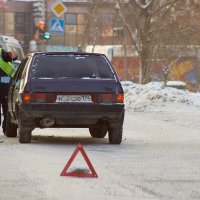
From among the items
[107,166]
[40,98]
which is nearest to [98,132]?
[40,98]

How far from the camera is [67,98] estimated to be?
40.5ft

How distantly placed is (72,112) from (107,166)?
2722 millimetres

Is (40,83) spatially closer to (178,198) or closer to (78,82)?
(78,82)

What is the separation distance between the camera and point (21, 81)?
12969mm

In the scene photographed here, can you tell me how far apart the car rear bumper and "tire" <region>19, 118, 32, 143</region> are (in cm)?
19

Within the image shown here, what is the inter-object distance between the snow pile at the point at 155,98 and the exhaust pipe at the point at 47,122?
11816 millimetres

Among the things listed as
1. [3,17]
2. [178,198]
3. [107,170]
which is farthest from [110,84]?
[3,17]

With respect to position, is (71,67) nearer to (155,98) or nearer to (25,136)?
(25,136)

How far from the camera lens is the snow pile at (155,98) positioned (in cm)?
2502

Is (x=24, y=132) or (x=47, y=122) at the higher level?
(x=47, y=122)

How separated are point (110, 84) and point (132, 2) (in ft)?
79.5

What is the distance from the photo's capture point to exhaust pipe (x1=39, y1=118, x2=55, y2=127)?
12.5 metres

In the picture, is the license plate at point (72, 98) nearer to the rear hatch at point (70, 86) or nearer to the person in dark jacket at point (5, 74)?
the rear hatch at point (70, 86)

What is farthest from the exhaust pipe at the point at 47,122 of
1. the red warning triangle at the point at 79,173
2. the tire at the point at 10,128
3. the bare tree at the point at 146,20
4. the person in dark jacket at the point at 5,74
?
the bare tree at the point at 146,20
